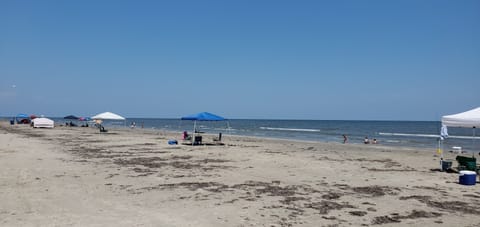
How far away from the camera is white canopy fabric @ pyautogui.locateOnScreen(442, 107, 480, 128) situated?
36.2 feet

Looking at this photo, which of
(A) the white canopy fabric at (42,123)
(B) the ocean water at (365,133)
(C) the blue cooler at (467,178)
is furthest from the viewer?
(A) the white canopy fabric at (42,123)

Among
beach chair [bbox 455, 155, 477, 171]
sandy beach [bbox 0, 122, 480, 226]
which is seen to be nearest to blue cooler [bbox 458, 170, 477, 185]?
sandy beach [bbox 0, 122, 480, 226]

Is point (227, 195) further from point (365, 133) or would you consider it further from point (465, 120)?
point (365, 133)

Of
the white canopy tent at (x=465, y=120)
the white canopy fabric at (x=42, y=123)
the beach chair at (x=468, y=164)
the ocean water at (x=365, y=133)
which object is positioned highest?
the white canopy tent at (x=465, y=120)

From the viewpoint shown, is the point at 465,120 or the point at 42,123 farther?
the point at 42,123

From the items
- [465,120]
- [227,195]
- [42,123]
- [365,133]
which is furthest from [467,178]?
[365,133]

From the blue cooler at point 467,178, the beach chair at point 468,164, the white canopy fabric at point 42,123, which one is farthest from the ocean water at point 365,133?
the white canopy fabric at point 42,123

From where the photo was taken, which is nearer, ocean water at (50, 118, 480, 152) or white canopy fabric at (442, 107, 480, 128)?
white canopy fabric at (442, 107, 480, 128)

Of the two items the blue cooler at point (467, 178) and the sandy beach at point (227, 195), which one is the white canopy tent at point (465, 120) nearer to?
the sandy beach at point (227, 195)

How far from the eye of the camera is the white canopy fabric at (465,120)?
1102cm

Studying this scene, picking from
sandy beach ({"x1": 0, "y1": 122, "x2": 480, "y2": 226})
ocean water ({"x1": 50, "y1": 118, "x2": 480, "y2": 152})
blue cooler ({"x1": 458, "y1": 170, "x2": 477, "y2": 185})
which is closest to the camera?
sandy beach ({"x1": 0, "y1": 122, "x2": 480, "y2": 226})

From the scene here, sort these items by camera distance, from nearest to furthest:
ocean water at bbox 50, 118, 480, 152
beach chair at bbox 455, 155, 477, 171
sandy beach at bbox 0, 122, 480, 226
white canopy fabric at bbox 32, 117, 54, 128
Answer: sandy beach at bbox 0, 122, 480, 226 → beach chair at bbox 455, 155, 477, 171 → ocean water at bbox 50, 118, 480, 152 → white canopy fabric at bbox 32, 117, 54, 128

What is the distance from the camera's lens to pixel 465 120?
11203mm

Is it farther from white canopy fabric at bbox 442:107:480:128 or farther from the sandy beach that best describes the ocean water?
the sandy beach
